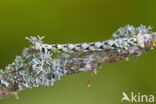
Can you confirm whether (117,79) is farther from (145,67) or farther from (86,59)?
(86,59)

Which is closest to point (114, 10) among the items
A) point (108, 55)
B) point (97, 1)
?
point (97, 1)

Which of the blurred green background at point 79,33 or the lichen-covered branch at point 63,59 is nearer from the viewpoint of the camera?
the lichen-covered branch at point 63,59

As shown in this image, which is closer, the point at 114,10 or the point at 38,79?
the point at 38,79

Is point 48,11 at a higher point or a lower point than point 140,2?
lower

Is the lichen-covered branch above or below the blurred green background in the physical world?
below

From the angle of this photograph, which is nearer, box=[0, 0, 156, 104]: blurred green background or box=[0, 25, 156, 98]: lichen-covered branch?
box=[0, 25, 156, 98]: lichen-covered branch

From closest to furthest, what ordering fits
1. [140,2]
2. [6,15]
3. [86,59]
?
[86,59] < [6,15] < [140,2]
